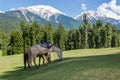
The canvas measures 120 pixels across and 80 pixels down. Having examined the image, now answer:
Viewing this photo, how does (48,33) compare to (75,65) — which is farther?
(48,33)

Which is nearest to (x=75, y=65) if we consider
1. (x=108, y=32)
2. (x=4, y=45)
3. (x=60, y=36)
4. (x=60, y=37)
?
(x=4, y=45)

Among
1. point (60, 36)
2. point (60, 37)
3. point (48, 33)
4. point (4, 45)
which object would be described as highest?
point (48, 33)

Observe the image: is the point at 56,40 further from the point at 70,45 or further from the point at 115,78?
the point at 115,78

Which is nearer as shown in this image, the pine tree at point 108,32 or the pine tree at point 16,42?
the pine tree at point 16,42

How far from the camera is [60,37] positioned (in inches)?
5935

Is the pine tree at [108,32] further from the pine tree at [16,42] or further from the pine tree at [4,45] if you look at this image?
the pine tree at [4,45]

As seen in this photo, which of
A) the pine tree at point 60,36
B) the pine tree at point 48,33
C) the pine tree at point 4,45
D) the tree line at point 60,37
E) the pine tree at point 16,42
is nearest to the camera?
the pine tree at point 16,42

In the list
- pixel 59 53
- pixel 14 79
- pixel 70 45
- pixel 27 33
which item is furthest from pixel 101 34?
pixel 14 79

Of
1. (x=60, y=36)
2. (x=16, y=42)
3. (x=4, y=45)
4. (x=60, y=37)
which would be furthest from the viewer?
(x=60, y=37)

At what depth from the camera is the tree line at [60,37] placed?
120562mm

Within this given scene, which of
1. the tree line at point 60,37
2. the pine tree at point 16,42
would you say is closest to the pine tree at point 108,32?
the tree line at point 60,37

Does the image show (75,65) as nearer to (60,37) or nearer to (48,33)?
(48,33)

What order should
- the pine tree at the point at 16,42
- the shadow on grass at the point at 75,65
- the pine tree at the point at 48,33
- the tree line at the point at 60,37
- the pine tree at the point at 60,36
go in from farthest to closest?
the pine tree at the point at 60,36, the pine tree at the point at 48,33, the tree line at the point at 60,37, the pine tree at the point at 16,42, the shadow on grass at the point at 75,65

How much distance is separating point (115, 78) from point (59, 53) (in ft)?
52.9
